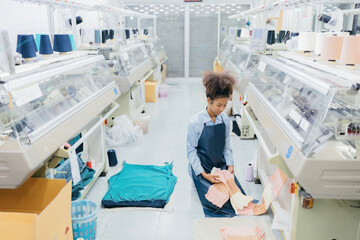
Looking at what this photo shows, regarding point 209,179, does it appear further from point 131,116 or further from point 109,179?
point 131,116

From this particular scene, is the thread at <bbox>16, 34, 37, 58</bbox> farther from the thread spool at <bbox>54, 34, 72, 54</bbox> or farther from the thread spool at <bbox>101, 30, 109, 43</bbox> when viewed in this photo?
the thread spool at <bbox>101, 30, 109, 43</bbox>

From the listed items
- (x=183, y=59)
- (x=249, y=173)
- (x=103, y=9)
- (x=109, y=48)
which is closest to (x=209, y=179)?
(x=249, y=173)

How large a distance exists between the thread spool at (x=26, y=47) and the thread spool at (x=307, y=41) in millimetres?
2516

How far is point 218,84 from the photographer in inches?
110

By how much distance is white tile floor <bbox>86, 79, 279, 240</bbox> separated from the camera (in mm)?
2852

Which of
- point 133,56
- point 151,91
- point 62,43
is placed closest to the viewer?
point 62,43

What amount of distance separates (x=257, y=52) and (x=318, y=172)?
269 centimetres

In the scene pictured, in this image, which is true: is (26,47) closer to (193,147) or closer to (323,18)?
(193,147)

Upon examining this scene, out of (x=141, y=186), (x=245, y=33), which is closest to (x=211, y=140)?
(x=141, y=186)

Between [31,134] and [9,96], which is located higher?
[9,96]

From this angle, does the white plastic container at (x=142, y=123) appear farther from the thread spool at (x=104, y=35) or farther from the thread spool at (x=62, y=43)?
the thread spool at (x=62, y=43)

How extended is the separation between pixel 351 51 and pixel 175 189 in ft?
7.06

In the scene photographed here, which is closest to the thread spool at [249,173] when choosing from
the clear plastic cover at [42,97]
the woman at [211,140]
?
the woman at [211,140]

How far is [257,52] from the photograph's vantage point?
13.6 feet
